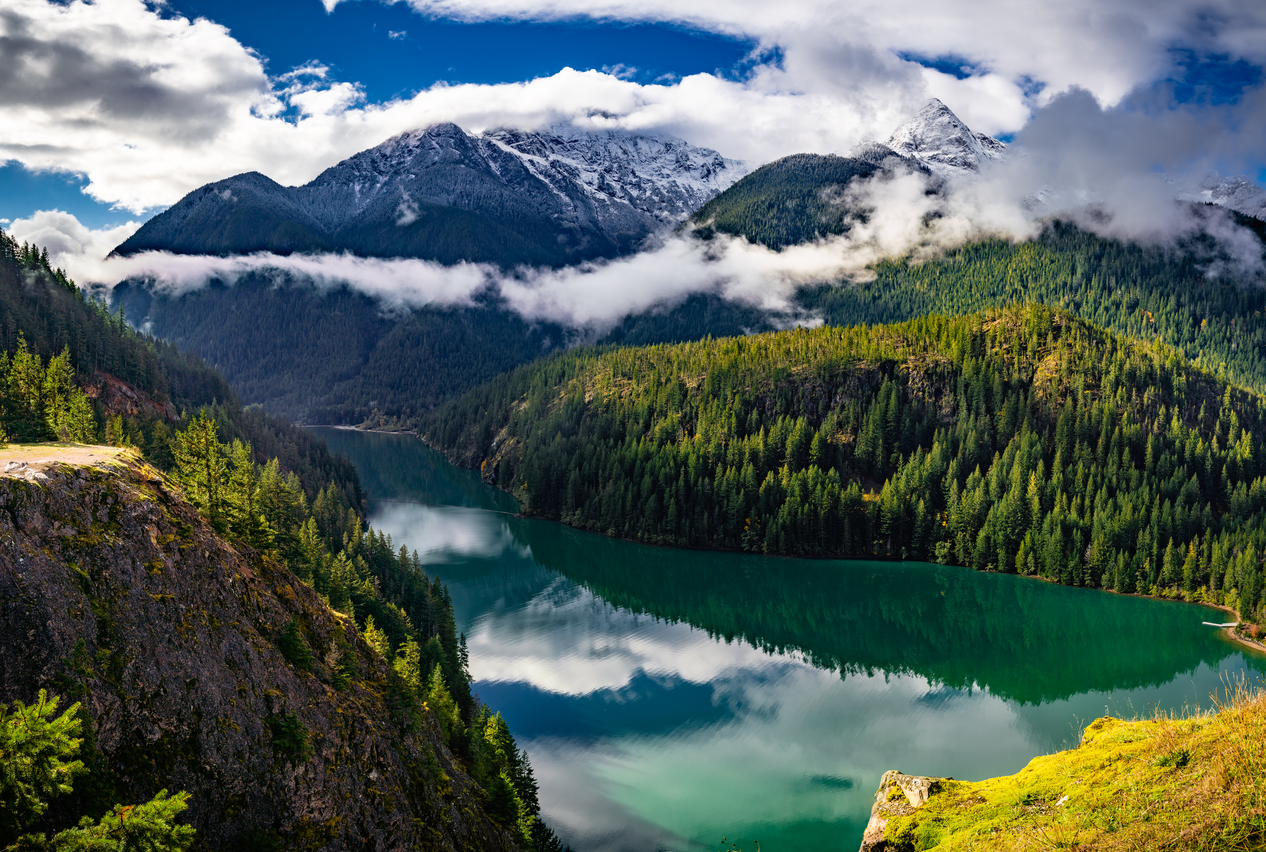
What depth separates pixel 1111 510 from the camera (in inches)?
3984

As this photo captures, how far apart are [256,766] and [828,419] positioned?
413ft

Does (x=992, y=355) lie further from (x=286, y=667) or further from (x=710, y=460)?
(x=286, y=667)

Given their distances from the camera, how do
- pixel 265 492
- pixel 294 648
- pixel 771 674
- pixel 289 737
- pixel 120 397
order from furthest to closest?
pixel 120 397
pixel 771 674
pixel 265 492
pixel 294 648
pixel 289 737

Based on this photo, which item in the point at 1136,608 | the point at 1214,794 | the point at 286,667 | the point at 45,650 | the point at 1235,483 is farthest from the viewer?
the point at 1235,483

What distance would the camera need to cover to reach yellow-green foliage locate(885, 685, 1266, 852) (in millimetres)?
10906

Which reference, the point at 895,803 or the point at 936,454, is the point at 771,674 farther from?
the point at 936,454

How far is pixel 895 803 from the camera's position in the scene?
56.8 ft

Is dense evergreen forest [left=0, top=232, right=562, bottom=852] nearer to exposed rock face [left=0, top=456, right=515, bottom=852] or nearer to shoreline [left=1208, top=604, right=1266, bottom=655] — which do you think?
exposed rock face [left=0, top=456, right=515, bottom=852]

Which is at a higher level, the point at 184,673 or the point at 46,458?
the point at 46,458

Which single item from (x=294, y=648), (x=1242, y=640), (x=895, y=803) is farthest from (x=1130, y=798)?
(x=1242, y=640)

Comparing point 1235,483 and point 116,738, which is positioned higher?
point 1235,483

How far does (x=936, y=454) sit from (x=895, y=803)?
114 meters

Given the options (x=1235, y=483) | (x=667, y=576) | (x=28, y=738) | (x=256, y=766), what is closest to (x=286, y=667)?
(x=256, y=766)

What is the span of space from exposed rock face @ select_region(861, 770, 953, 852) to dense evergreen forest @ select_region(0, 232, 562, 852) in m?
16.2
